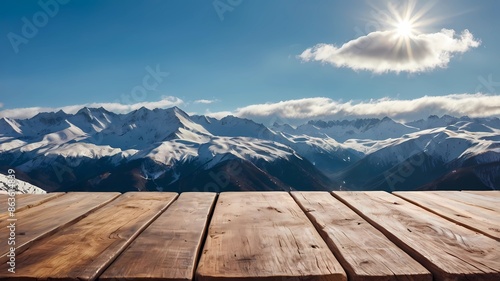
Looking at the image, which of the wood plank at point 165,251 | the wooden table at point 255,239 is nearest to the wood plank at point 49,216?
the wooden table at point 255,239

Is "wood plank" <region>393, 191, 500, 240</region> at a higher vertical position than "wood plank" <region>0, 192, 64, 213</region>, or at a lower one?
higher

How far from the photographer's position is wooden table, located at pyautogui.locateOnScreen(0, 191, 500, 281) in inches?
75.3

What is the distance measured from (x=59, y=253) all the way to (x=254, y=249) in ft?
3.70

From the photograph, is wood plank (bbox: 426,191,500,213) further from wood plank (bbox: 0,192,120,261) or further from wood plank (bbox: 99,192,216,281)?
wood plank (bbox: 0,192,120,261)

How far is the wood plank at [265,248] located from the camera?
1875mm

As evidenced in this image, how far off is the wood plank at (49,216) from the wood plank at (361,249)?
1.90 m

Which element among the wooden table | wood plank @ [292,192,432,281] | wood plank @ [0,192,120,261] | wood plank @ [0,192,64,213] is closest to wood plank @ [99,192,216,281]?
the wooden table

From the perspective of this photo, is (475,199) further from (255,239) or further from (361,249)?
(255,239)

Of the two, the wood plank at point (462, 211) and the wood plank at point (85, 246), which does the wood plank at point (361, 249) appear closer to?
the wood plank at point (462, 211)

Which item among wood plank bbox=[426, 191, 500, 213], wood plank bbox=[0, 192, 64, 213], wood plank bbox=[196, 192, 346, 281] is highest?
wood plank bbox=[426, 191, 500, 213]

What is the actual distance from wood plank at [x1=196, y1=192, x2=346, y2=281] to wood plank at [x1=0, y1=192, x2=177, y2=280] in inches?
21.2

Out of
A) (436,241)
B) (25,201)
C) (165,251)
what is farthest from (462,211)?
(25,201)

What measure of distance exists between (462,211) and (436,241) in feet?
4.29

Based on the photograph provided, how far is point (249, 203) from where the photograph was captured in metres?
3.83
